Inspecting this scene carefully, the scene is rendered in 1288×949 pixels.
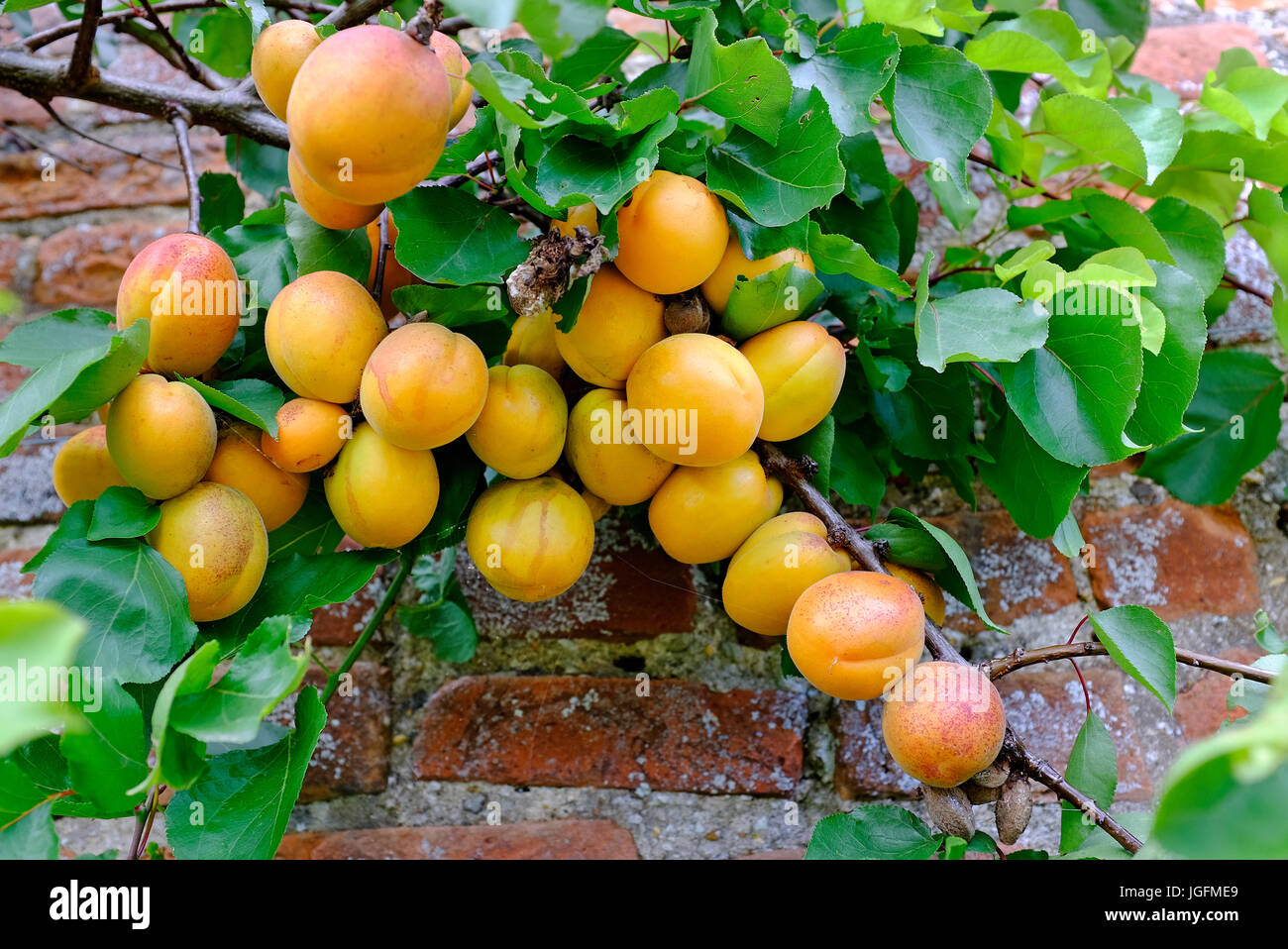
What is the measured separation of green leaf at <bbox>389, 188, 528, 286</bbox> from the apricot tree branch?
6.6 inches

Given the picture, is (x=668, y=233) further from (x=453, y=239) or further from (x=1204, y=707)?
(x=1204, y=707)

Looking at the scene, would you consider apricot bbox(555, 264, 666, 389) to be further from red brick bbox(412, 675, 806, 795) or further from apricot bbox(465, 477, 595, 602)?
red brick bbox(412, 675, 806, 795)

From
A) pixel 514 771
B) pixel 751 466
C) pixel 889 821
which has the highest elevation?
pixel 751 466

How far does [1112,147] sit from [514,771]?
544 mm

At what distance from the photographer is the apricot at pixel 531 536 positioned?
0.49 m

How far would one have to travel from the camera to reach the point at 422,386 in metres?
0.43

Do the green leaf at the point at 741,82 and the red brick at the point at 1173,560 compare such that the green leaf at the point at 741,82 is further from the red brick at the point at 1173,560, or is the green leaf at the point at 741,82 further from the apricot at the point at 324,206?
the red brick at the point at 1173,560

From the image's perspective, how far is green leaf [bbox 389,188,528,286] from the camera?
449mm

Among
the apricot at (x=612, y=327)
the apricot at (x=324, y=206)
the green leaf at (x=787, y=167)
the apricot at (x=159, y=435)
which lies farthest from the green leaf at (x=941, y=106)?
the apricot at (x=159, y=435)

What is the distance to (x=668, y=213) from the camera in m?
0.45

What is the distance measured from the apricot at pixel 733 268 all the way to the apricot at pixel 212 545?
0.84 ft

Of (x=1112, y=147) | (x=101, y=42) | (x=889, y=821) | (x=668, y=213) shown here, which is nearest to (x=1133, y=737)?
(x=889, y=821)
